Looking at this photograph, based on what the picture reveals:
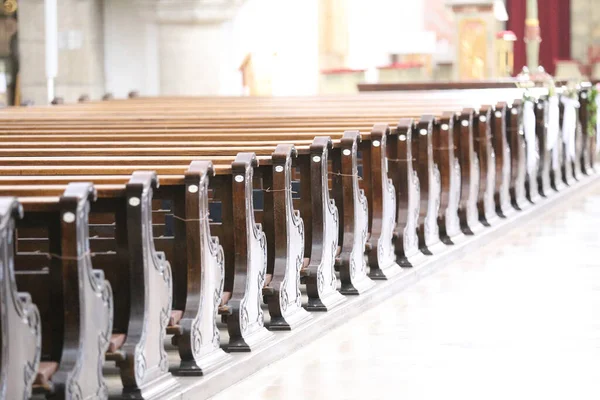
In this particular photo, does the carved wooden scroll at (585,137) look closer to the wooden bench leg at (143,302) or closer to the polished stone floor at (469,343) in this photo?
the polished stone floor at (469,343)

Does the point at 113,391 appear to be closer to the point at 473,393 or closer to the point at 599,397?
the point at 473,393

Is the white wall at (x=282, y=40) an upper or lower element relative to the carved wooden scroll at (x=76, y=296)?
upper

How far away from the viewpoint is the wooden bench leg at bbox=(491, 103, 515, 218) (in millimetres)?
7910

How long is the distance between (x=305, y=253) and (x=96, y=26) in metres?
7.82

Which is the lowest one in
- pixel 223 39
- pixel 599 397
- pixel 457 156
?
pixel 599 397

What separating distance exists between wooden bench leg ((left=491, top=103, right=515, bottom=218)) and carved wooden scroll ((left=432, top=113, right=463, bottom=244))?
3.23 feet

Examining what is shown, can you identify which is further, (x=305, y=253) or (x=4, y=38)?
(x=4, y=38)

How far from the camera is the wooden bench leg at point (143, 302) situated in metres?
3.68

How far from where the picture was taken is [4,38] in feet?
40.3

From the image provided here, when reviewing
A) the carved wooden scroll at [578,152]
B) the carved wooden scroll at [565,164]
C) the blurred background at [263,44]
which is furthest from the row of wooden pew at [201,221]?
the blurred background at [263,44]

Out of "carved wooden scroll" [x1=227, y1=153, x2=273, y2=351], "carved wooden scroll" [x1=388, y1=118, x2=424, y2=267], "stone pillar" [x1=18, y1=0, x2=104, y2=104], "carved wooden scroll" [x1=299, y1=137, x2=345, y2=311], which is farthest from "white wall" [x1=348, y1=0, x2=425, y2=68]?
"carved wooden scroll" [x1=227, y1=153, x2=273, y2=351]

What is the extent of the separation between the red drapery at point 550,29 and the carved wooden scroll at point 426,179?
14818 mm

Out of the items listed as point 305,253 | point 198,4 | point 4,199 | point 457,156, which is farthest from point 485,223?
point 198,4

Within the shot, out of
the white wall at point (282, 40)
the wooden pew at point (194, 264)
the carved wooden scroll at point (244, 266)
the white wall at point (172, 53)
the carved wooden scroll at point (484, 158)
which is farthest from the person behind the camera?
the white wall at point (282, 40)
